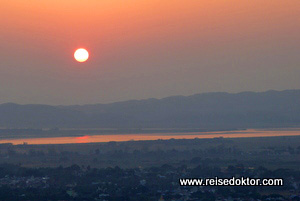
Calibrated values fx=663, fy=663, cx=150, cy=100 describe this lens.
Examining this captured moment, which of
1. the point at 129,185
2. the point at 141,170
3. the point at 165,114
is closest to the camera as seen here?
the point at 129,185

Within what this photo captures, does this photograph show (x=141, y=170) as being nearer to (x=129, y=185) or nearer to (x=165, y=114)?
(x=129, y=185)

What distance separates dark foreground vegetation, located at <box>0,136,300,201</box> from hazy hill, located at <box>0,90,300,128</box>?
82.3 meters

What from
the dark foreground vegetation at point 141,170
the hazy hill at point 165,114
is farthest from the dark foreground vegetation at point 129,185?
the hazy hill at point 165,114

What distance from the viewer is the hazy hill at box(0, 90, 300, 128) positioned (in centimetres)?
16000

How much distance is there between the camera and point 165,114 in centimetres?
18475

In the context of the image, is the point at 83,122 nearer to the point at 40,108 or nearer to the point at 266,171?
the point at 40,108

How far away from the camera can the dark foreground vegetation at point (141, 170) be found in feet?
121

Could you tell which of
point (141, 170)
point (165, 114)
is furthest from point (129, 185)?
point (165, 114)

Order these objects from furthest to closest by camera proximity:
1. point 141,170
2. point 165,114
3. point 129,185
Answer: point 165,114 → point 141,170 → point 129,185

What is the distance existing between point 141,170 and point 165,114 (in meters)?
137

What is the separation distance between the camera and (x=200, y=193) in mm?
36125

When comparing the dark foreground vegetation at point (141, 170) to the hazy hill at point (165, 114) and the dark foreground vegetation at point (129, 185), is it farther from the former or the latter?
the hazy hill at point (165, 114)

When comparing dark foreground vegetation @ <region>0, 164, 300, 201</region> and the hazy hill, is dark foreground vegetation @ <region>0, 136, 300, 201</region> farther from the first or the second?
the hazy hill

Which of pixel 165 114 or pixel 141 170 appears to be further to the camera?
pixel 165 114
